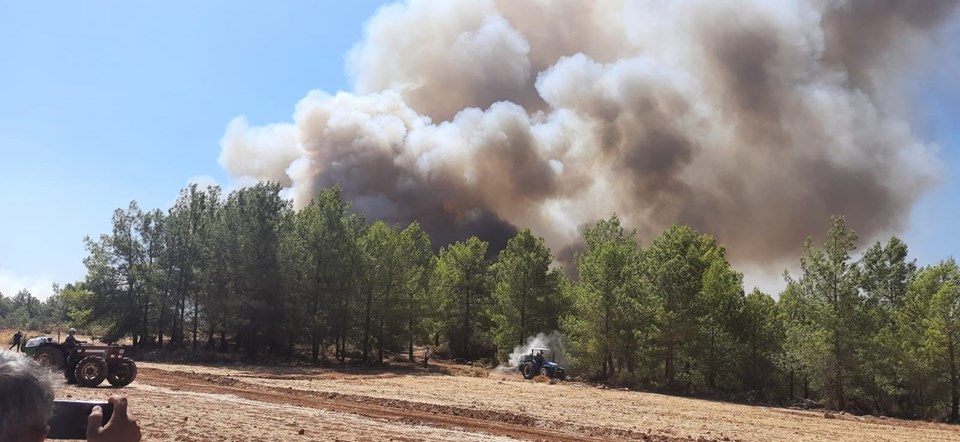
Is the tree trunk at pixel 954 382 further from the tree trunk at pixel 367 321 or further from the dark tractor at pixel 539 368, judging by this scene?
the tree trunk at pixel 367 321

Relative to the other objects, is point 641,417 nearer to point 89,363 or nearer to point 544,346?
point 89,363

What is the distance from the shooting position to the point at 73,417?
7.66 feet

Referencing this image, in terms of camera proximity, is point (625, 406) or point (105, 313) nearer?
point (625, 406)

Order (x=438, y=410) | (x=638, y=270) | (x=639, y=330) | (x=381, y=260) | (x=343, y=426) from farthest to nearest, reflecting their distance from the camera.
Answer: (x=381, y=260), (x=638, y=270), (x=639, y=330), (x=438, y=410), (x=343, y=426)

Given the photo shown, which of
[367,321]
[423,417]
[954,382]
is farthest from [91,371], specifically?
[954,382]

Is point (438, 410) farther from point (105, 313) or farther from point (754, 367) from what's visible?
point (105, 313)

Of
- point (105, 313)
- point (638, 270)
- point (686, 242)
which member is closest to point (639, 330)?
point (638, 270)

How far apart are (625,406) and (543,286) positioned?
87.4 feet

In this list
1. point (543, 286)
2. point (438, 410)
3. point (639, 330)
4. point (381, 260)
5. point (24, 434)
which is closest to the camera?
point (24, 434)

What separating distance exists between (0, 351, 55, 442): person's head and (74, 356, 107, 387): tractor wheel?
21.2 metres

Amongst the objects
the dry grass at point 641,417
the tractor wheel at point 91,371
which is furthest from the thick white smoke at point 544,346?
the tractor wheel at point 91,371

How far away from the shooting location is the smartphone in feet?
7.52

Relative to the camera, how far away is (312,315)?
4550 cm

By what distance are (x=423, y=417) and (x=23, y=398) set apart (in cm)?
1562
